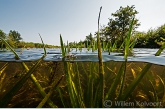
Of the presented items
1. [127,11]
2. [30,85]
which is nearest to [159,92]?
[30,85]

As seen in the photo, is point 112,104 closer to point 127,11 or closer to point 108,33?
point 108,33

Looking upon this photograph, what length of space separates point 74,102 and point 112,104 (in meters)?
0.32

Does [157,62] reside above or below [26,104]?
above

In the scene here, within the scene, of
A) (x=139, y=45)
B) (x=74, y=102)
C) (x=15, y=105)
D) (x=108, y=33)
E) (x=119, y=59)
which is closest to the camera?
(x=74, y=102)

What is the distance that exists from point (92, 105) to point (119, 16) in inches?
1421

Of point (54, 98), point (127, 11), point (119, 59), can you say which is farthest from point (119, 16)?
point (54, 98)

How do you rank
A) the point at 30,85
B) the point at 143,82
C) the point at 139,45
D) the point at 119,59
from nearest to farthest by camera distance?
1. the point at 143,82
2. the point at 30,85
3. the point at 119,59
4. the point at 139,45

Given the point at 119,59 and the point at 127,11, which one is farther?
the point at 127,11

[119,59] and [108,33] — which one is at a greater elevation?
[108,33]

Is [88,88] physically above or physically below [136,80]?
below

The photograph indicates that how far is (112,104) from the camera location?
1.22 meters

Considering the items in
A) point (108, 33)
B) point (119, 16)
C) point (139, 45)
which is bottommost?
point (139, 45)

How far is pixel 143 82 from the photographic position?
1.97 metres

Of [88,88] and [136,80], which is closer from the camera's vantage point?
[136,80]
